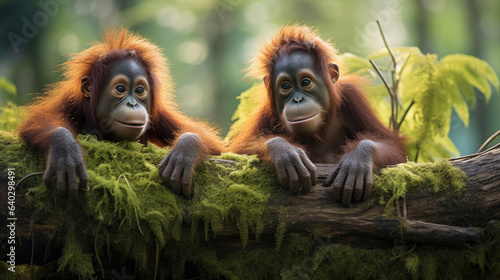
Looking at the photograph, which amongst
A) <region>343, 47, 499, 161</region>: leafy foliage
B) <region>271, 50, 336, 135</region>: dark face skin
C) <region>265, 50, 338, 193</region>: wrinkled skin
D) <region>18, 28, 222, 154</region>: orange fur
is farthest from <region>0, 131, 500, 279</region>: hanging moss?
<region>343, 47, 499, 161</region>: leafy foliage

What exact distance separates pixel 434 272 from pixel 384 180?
0.67 meters

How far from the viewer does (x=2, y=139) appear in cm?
330

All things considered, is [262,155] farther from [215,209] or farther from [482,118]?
[482,118]

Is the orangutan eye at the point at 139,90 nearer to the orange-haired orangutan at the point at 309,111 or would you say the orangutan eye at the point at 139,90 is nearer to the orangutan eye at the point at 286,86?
the orange-haired orangutan at the point at 309,111

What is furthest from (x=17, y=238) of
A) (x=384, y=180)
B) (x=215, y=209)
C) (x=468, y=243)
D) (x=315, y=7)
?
(x=315, y=7)

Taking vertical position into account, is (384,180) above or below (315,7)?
below

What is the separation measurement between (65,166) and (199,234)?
958 mm

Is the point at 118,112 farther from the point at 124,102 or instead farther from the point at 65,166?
the point at 65,166

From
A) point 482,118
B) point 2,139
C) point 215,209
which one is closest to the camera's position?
point 215,209

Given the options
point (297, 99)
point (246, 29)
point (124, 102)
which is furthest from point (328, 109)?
point (246, 29)

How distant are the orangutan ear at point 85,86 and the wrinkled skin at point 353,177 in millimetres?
2267

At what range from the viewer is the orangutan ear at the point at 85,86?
4.13 meters

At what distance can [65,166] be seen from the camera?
2869 mm

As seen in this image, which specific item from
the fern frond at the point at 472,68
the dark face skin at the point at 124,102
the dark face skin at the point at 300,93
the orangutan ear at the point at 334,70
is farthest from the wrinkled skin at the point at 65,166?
the fern frond at the point at 472,68
